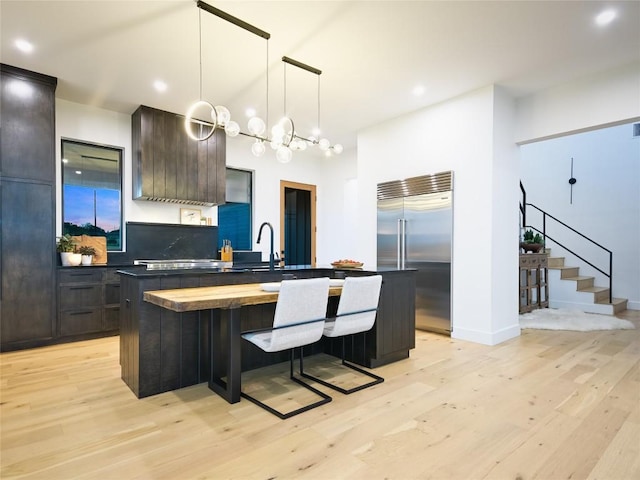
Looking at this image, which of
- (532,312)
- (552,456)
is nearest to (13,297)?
(552,456)

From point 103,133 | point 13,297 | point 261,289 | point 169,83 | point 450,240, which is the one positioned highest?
point 169,83

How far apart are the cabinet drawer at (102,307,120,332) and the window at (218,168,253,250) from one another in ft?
6.36

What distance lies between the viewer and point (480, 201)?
413cm

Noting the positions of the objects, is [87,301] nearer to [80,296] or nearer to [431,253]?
[80,296]

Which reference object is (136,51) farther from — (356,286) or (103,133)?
(356,286)

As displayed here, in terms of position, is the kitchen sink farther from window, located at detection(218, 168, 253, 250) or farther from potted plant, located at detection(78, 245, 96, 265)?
window, located at detection(218, 168, 253, 250)

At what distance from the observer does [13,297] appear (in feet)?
12.3

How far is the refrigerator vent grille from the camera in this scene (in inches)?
175

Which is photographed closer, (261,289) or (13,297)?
(261,289)

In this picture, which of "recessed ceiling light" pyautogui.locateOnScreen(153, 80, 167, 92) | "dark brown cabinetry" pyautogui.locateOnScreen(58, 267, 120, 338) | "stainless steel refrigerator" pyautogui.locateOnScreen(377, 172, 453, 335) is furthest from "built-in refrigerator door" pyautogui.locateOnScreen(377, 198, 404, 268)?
"dark brown cabinetry" pyautogui.locateOnScreen(58, 267, 120, 338)

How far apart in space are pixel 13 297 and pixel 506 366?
4959 mm

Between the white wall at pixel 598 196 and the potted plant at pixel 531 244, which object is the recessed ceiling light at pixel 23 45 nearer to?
the potted plant at pixel 531 244

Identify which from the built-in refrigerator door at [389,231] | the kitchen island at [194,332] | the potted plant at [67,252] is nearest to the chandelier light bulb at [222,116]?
the kitchen island at [194,332]

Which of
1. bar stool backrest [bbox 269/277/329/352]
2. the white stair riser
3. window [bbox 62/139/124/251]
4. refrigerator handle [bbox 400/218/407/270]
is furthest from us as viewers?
the white stair riser
